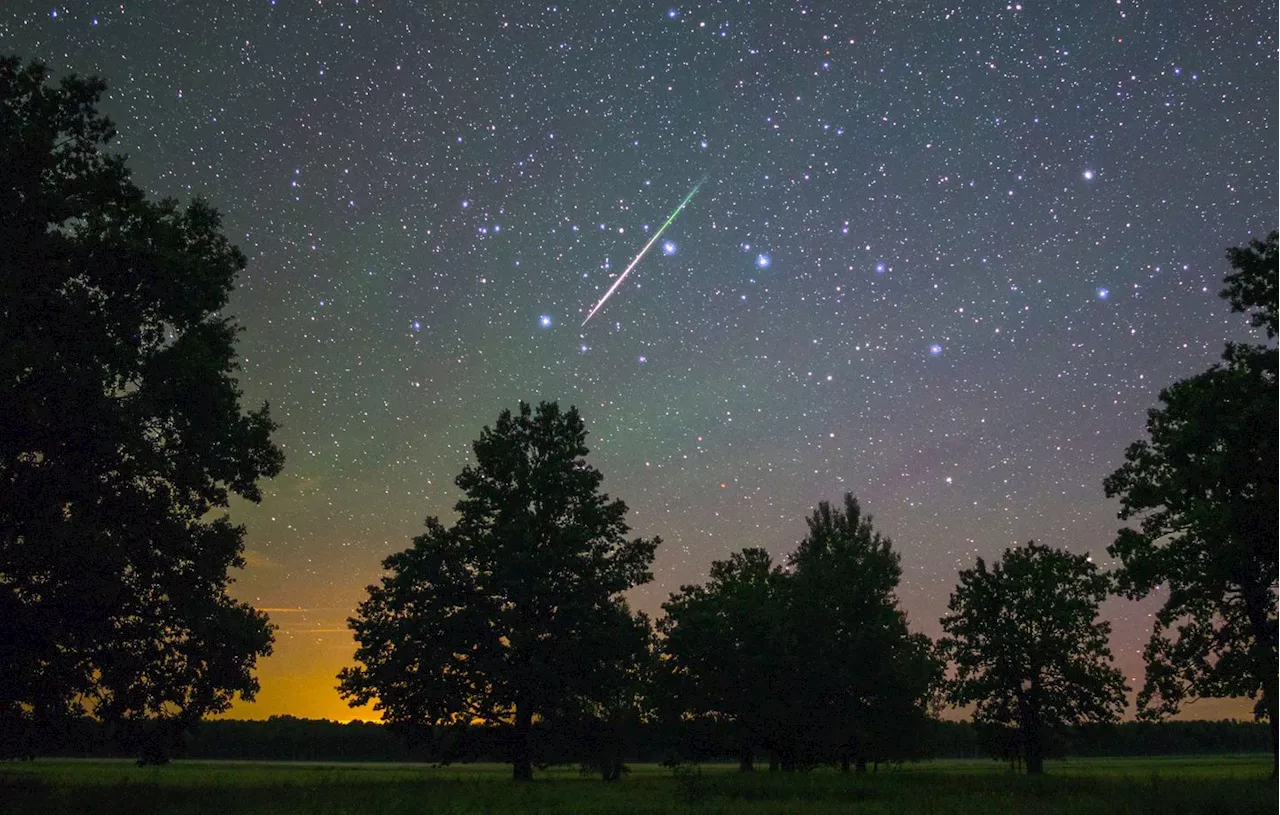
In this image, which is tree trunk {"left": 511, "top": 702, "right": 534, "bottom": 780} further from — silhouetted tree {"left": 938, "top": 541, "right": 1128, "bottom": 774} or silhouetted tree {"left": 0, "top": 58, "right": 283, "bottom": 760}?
silhouetted tree {"left": 938, "top": 541, "right": 1128, "bottom": 774}

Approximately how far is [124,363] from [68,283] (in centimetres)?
228

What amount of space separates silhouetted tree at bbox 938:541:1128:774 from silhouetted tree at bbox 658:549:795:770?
68.1 ft

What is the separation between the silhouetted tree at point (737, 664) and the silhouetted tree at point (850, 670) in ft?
3.56

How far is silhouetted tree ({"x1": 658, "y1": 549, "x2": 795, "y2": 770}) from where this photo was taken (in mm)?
42375

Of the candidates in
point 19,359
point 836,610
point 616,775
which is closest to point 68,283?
point 19,359

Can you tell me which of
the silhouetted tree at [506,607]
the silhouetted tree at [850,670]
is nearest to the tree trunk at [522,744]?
the silhouetted tree at [506,607]

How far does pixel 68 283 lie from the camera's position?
2100cm

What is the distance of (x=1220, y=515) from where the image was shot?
2900 cm

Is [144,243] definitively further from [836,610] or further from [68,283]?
[836,610]

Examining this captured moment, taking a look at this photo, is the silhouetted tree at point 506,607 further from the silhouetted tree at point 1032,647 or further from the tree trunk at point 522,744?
the silhouetted tree at point 1032,647

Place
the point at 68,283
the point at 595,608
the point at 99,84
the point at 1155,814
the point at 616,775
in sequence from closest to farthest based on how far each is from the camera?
the point at 1155,814 → the point at 68,283 → the point at 99,84 → the point at 595,608 → the point at 616,775

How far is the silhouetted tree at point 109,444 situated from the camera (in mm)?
19891

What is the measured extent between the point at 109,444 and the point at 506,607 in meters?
24.8

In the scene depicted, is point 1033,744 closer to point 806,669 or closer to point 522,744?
point 806,669
